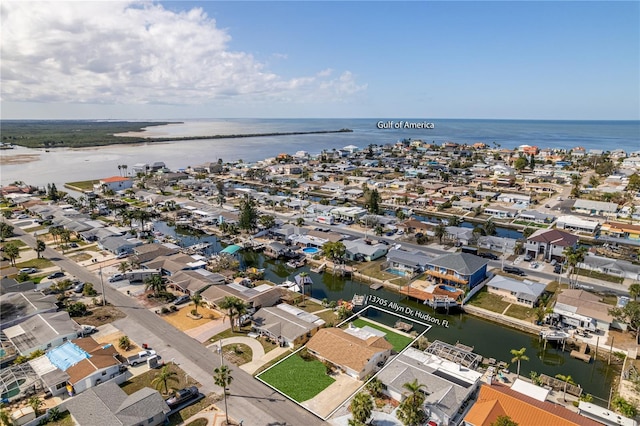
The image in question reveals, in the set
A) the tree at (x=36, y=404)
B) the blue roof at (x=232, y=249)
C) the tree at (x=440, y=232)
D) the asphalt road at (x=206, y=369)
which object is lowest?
the asphalt road at (x=206, y=369)

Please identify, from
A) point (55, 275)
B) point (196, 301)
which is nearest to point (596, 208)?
point (196, 301)

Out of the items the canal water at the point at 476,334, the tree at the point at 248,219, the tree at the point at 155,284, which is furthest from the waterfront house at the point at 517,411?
the tree at the point at 248,219

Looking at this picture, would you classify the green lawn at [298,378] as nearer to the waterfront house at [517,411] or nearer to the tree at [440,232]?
the waterfront house at [517,411]

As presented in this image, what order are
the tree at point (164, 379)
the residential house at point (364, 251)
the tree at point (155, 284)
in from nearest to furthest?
the tree at point (164, 379), the tree at point (155, 284), the residential house at point (364, 251)

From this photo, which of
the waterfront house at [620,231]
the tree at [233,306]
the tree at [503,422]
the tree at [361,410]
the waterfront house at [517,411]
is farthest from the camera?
the waterfront house at [620,231]

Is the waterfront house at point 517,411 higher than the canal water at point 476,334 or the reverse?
higher

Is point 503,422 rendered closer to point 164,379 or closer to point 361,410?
point 361,410
